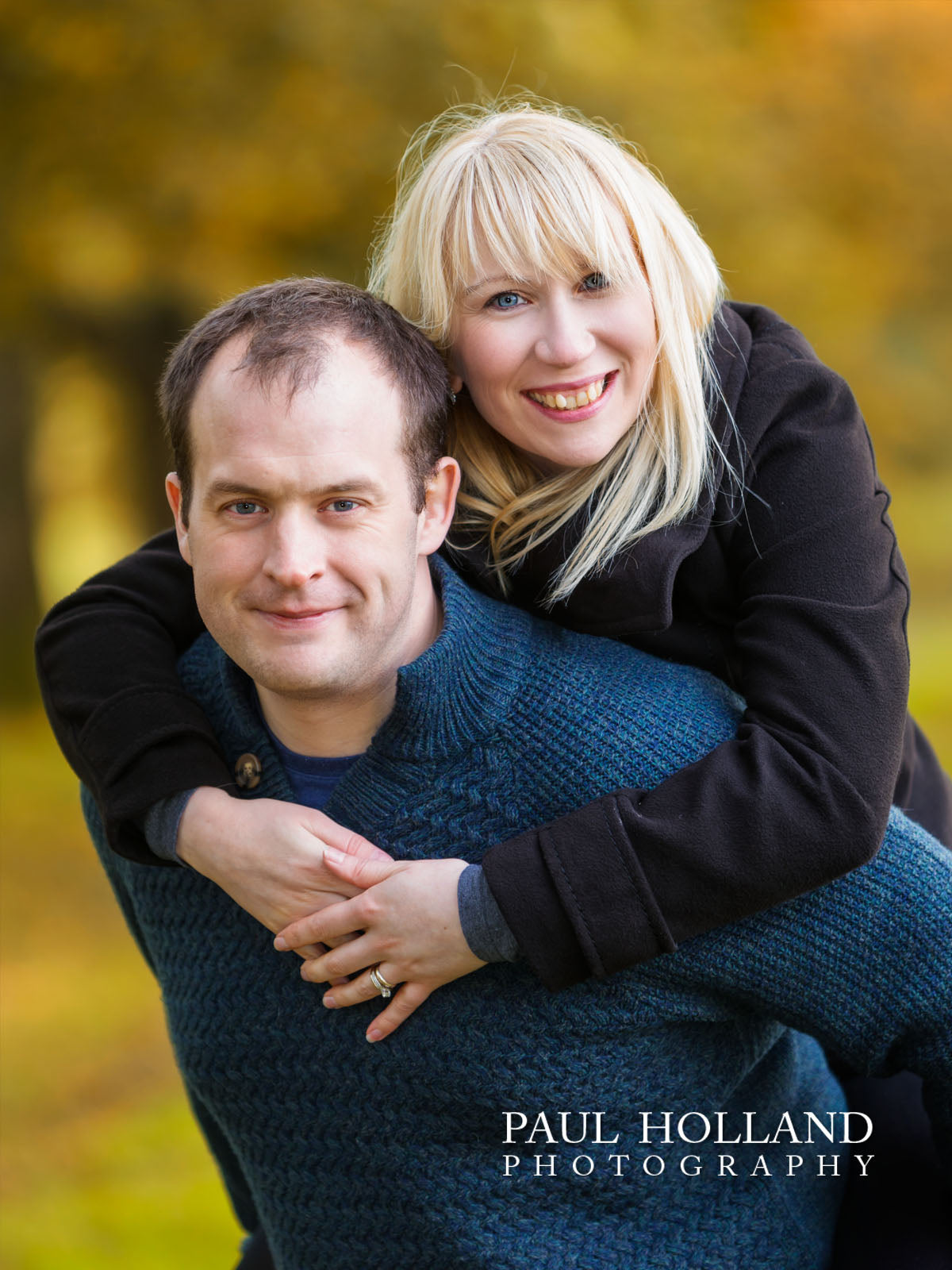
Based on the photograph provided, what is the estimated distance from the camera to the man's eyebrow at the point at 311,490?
1844 mm

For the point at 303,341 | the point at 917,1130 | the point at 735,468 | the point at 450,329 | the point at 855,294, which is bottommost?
the point at 917,1130

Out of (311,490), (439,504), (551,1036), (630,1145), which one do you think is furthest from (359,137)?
(630,1145)

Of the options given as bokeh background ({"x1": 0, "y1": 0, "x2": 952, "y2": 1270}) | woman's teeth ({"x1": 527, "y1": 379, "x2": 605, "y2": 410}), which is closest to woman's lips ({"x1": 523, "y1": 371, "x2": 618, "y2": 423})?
woman's teeth ({"x1": 527, "y1": 379, "x2": 605, "y2": 410})

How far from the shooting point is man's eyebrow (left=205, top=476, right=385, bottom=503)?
184cm

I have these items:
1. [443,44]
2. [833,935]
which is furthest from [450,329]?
[443,44]

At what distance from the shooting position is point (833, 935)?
1818 millimetres

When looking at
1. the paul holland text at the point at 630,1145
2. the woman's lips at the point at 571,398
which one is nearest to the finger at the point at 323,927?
the paul holland text at the point at 630,1145

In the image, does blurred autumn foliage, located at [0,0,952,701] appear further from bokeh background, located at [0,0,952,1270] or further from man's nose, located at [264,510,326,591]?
man's nose, located at [264,510,326,591]

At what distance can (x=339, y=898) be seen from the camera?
1894 mm

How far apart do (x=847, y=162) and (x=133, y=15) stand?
2970 mm

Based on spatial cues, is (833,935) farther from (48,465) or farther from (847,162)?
(48,465)

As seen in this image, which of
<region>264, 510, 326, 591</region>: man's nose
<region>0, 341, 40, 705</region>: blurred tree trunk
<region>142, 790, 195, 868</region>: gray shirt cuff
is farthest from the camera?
<region>0, 341, 40, 705</region>: blurred tree trunk

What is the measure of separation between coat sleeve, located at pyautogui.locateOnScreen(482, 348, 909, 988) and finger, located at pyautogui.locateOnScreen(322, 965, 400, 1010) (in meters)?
0.22

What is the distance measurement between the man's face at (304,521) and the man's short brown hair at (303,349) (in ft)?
0.07
